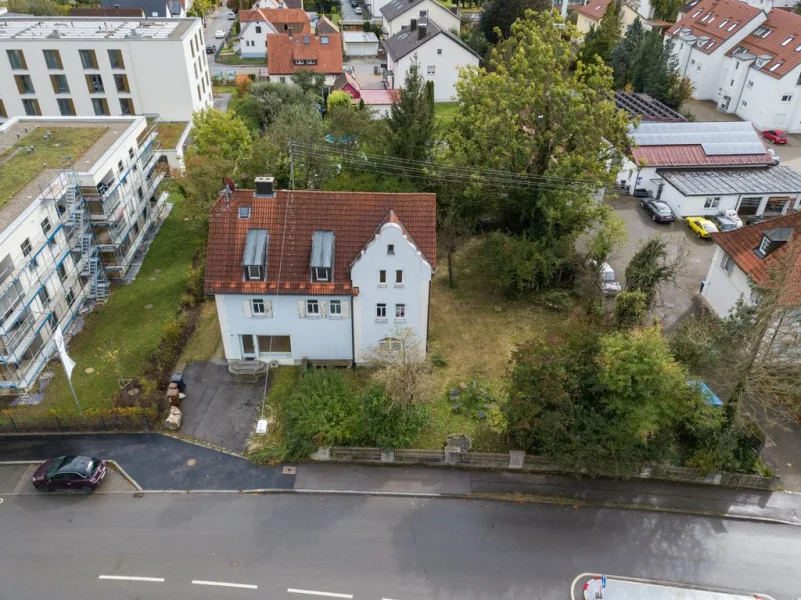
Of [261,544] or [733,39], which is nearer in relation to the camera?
[261,544]

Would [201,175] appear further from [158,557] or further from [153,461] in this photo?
[158,557]

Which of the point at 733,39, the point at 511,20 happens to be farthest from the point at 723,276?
the point at 511,20

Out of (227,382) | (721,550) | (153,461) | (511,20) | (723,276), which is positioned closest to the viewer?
(721,550)

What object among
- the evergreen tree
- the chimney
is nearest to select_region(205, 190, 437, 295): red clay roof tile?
the chimney

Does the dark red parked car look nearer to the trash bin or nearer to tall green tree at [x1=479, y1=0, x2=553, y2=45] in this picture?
the trash bin

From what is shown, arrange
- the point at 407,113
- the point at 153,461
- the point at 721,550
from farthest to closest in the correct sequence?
the point at 407,113, the point at 153,461, the point at 721,550

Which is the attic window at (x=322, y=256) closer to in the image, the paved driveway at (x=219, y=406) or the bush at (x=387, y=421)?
the bush at (x=387, y=421)
